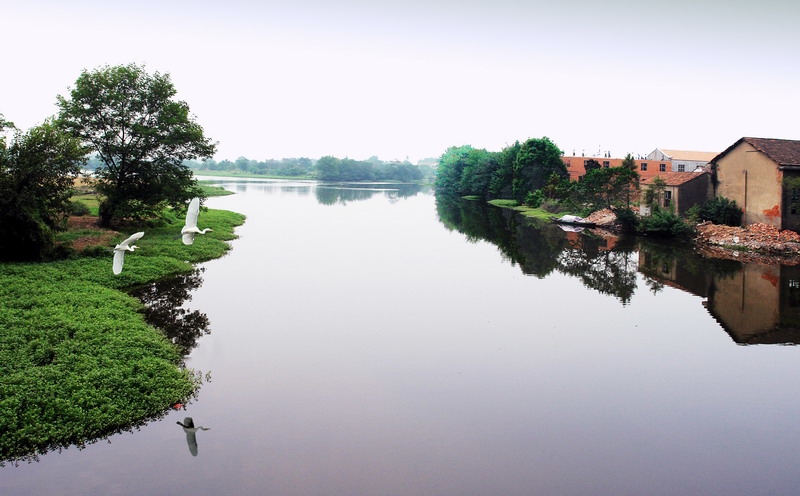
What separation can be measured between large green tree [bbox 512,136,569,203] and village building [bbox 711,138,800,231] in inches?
1185

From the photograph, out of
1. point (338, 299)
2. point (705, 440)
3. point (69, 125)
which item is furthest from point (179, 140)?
point (705, 440)

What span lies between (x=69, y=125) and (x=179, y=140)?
505cm

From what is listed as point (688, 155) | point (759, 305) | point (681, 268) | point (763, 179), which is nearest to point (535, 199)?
point (688, 155)

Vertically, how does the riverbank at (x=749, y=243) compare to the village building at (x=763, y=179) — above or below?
below

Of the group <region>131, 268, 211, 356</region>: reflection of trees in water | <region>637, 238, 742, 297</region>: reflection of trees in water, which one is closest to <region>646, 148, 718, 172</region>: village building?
<region>637, 238, 742, 297</region>: reflection of trees in water

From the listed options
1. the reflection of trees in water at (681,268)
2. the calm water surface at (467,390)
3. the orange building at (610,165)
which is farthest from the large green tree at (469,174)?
the calm water surface at (467,390)

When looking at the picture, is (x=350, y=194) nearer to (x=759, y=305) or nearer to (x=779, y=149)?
(x=779, y=149)

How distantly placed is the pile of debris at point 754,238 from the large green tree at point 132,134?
94.8 feet

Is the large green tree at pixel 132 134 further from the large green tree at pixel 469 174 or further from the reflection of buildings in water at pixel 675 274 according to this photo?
the large green tree at pixel 469 174

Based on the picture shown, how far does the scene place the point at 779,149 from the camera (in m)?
32.9

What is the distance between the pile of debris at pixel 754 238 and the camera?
1148 inches

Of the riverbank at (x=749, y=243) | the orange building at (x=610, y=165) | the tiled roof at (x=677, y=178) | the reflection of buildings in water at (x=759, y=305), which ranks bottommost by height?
the reflection of buildings in water at (x=759, y=305)

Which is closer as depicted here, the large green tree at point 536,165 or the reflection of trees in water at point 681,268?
the reflection of trees in water at point 681,268

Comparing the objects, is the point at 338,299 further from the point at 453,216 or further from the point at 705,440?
the point at 453,216
